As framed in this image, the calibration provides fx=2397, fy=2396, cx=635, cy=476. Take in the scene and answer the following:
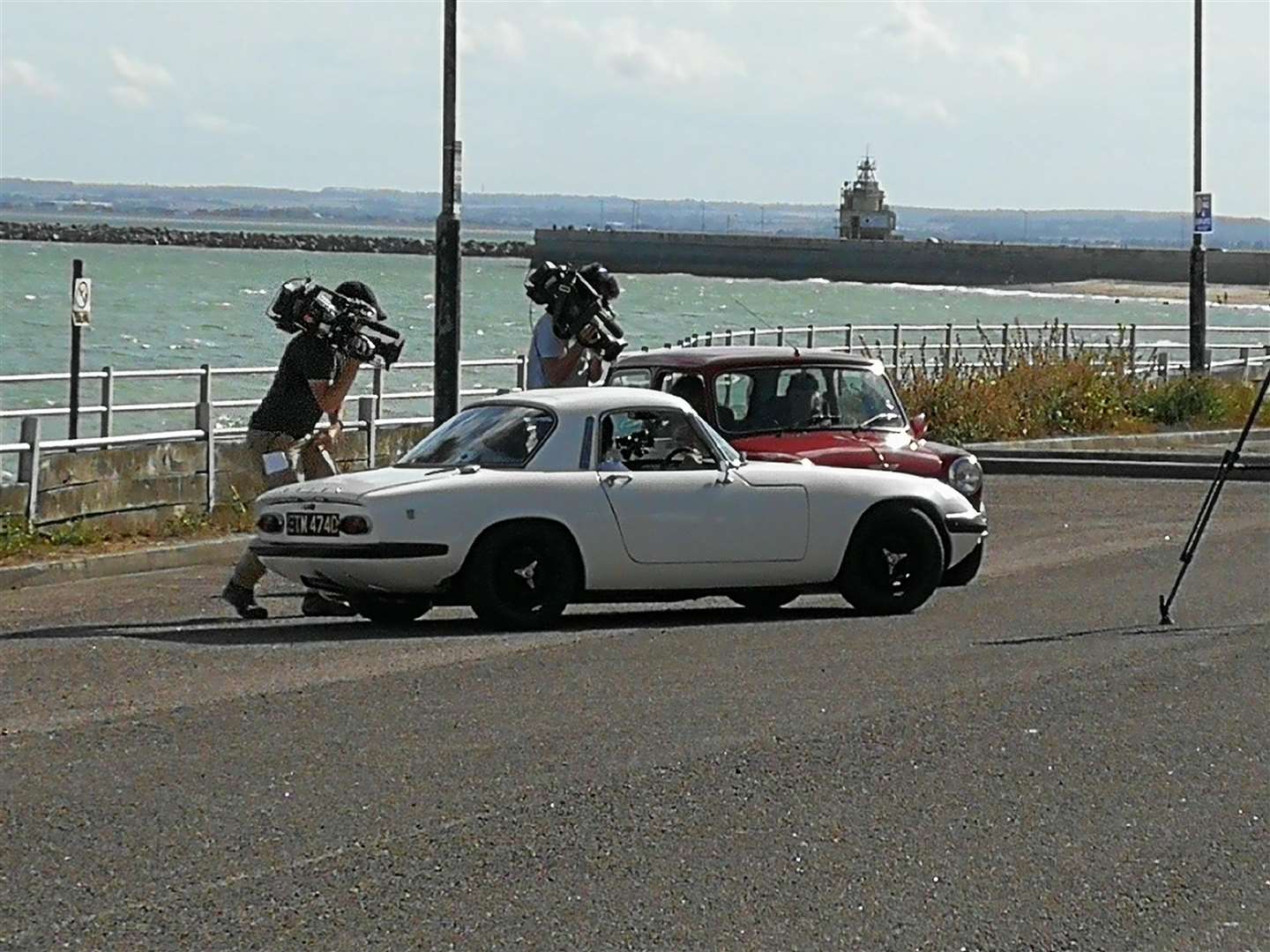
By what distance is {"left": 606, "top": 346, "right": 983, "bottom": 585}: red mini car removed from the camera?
15828mm

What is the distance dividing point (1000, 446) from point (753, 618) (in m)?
14.6

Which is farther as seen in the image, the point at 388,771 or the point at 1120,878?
the point at 388,771

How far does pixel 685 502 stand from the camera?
1336 cm

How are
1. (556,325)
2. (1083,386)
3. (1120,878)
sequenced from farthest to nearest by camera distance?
(1083,386) → (556,325) → (1120,878)

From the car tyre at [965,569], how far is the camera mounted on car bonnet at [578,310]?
3883 millimetres

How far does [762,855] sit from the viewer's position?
299 inches

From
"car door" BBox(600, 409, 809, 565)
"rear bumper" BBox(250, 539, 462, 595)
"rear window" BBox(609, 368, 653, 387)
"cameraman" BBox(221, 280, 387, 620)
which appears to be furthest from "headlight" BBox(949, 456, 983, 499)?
"rear bumper" BBox(250, 539, 462, 595)

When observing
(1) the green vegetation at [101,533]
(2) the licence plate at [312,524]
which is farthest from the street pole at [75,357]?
(2) the licence plate at [312,524]

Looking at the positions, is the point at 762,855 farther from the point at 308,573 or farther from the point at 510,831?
the point at 308,573

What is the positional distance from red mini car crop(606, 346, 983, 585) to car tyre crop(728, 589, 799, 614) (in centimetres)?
129

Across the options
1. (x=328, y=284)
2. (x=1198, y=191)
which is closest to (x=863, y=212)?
(x=328, y=284)

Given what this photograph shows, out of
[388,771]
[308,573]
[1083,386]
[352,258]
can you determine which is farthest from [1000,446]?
[352,258]

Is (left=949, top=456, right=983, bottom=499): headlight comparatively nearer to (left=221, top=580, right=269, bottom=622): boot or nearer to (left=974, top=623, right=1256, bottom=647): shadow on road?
(left=974, top=623, right=1256, bottom=647): shadow on road

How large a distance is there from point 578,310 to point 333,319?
4058 mm
